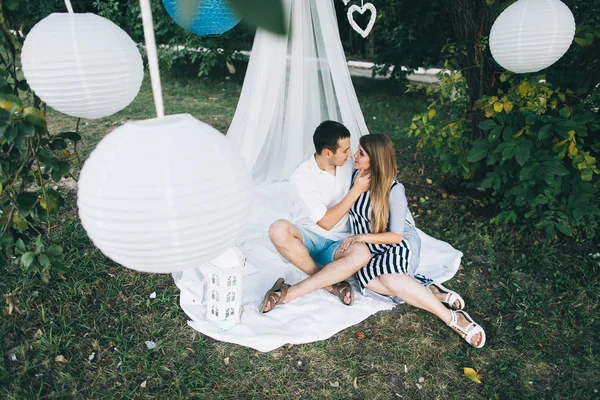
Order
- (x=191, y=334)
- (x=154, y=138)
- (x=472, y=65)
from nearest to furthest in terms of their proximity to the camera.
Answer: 1. (x=154, y=138)
2. (x=191, y=334)
3. (x=472, y=65)

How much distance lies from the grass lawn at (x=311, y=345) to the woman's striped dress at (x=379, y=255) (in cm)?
22

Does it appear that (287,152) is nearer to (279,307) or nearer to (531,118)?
(279,307)

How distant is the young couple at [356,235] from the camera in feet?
7.17

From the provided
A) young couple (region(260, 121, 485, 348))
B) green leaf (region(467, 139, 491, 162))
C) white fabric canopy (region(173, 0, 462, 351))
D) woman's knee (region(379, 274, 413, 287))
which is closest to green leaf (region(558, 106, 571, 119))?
green leaf (region(467, 139, 491, 162))

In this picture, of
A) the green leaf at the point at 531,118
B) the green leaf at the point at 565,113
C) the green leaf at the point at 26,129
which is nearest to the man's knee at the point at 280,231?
the green leaf at the point at 26,129

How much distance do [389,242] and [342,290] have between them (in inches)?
14.8

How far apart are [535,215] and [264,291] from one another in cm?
178

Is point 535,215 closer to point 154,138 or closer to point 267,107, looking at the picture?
point 267,107

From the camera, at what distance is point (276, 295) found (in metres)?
2.28

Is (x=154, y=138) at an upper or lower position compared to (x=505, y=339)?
upper

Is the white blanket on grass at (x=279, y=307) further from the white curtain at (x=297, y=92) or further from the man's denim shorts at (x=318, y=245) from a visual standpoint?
the white curtain at (x=297, y=92)

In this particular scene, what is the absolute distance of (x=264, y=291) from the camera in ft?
8.04

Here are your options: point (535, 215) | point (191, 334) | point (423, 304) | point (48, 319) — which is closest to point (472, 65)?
point (535, 215)

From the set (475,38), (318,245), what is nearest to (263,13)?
(318,245)
